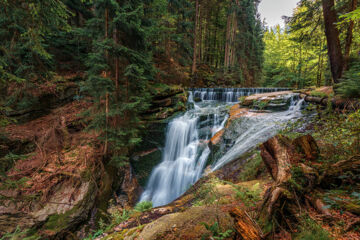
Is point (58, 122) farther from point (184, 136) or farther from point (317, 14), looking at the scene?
point (317, 14)

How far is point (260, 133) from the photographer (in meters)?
6.08

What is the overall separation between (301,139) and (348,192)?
955mm

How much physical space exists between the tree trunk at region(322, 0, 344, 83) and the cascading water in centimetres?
212

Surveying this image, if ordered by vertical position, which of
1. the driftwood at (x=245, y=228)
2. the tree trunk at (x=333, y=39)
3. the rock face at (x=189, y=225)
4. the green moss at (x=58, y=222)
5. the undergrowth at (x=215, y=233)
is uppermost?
the tree trunk at (x=333, y=39)

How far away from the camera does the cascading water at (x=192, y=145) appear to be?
20.4 feet

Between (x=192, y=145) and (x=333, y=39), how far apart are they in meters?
7.92

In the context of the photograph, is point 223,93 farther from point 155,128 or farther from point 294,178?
point 294,178

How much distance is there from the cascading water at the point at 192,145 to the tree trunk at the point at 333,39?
212cm

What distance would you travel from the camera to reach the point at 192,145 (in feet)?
29.8

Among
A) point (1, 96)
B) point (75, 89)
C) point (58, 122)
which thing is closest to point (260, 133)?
point (58, 122)

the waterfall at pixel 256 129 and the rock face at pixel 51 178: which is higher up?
the waterfall at pixel 256 129

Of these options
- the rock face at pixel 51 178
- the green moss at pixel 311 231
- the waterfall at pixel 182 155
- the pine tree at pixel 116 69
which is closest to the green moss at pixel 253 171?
the green moss at pixel 311 231

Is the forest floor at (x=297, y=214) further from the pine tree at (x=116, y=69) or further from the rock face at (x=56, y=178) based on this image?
the pine tree at (x=116, y=69)

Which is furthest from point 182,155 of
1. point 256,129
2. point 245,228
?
point 245,228
